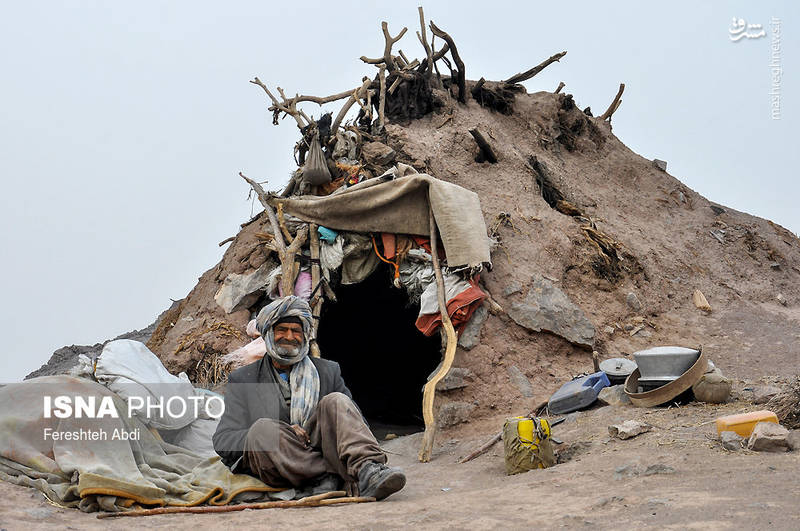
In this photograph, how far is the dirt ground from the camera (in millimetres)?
2652

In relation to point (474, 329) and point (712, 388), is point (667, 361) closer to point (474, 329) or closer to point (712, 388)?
point (712, 388)

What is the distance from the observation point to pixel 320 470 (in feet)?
12.0

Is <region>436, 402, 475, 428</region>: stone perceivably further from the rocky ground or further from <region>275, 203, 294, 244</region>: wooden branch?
<region>275, 203, 294, 244</region>: wooden branch

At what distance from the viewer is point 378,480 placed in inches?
133

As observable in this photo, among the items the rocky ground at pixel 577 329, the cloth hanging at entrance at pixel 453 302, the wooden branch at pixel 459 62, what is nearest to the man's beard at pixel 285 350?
the rocky ground at pixel 577 329

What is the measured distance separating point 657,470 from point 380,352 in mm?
7199

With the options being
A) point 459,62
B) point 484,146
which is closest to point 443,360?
point 484,146

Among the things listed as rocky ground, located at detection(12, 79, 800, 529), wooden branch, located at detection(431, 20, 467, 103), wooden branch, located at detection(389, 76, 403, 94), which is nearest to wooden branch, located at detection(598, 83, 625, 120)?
rocky ground, located at detection(12, 79, 800, 529)

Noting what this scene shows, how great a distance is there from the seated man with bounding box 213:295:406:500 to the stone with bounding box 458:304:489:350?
2565 millimetres

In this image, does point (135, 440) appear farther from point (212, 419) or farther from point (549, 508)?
point (549, 508)

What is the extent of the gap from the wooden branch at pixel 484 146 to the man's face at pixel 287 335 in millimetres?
5030

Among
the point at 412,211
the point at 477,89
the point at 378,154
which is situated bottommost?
the point at 412,211

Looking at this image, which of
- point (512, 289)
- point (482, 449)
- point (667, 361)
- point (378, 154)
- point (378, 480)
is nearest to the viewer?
point (378, 480)

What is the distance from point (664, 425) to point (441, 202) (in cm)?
301
